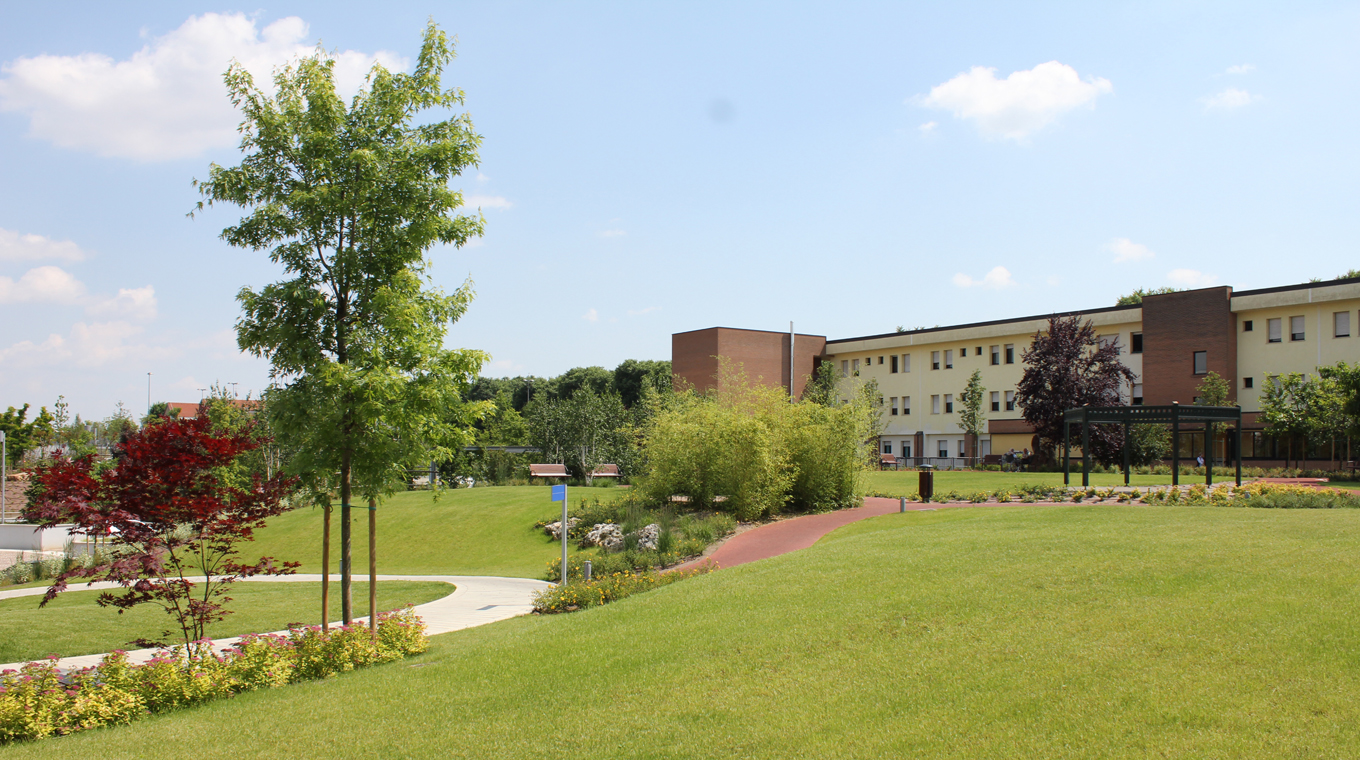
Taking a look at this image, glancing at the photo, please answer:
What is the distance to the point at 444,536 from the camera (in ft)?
85.0

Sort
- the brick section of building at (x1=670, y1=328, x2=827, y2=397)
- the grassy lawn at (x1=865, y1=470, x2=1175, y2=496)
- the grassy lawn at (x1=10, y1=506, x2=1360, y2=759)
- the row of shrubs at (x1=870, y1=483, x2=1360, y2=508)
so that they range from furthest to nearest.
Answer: the brick section of building at (x1=670, y1=328, x2=827, y2=397)
the grassy lawn at (x1=865, y1=470, x2=1175, y2=496)
the row of shrubs at (x1=870, y1=483, x2=1360, y2=508)
the grassy lawn at (x1=10, y1=506, x2=1360, y2=759)

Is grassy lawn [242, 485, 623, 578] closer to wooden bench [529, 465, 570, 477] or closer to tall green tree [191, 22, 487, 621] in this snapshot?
wooden bench [529, 465, 570, 477]

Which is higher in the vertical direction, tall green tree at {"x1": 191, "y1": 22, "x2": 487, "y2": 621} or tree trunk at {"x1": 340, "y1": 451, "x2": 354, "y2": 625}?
tall green tree at {"x1": 191, "y1": 22, "x2": 487, "y2": 621}

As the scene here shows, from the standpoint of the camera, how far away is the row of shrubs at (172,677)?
6.89m

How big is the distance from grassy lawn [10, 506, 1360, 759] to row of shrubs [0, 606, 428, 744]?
30 cm

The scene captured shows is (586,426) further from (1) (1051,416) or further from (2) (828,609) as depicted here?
(2) (828,609)

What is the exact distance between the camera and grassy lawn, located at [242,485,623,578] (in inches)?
906

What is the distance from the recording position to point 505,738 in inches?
245

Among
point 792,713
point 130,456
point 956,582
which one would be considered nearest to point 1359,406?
point 956,582

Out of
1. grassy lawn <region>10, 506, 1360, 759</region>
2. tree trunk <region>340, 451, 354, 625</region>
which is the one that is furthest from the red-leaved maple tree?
grassy lawn <region>10, 506, 1360, 759</region>

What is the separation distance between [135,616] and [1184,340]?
1885 inches

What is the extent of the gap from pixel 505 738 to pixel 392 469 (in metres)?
4.19

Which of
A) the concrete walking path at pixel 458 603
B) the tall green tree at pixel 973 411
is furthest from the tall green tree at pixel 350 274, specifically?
the tall green tree at pixel 973 411

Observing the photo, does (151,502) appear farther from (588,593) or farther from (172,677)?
(588,593)
